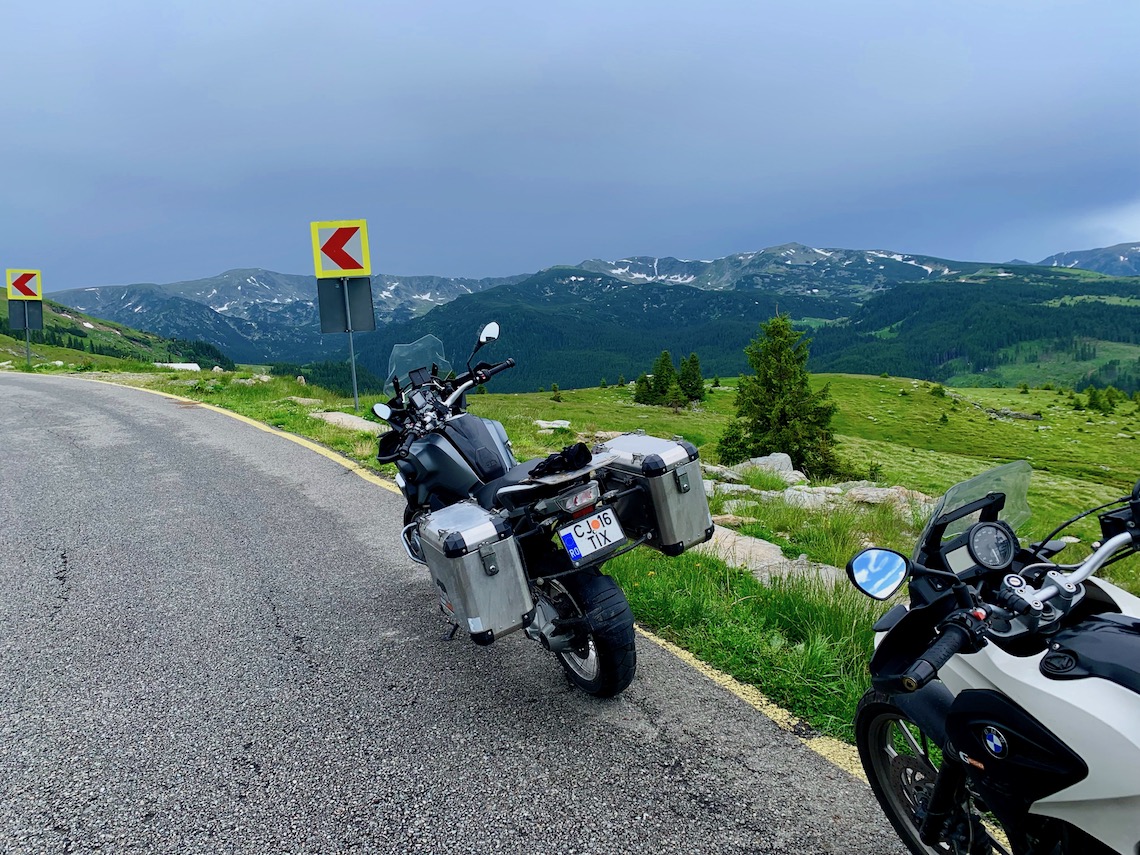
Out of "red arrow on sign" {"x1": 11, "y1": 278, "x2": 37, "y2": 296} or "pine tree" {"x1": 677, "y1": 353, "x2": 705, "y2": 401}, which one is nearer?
"red arrow on sign" {"x1": 11, "y1": 278, "x2": 37, "y2": 296}

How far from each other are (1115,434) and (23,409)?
4800 inches

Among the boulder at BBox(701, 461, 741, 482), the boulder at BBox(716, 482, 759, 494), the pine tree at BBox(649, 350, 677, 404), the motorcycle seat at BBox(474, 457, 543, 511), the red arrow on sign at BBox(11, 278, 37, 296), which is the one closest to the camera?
the motorcycle seat at BBox(474, 457, 543, 511)

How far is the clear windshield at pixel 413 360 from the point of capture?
508 centimetres

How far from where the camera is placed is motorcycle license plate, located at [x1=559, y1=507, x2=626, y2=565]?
3328mm

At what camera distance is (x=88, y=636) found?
14.0 feet

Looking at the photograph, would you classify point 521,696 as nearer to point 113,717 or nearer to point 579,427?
point 113,717

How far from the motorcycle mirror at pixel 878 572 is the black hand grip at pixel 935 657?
18 centimetres

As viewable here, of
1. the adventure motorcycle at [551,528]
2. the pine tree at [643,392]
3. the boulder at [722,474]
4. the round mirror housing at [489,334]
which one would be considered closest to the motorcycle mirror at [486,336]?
the round mirror housing at [489,334]

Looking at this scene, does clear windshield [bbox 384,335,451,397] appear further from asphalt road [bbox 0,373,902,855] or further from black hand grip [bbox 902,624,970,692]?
black hand grip [bbox 902,624,970,692]

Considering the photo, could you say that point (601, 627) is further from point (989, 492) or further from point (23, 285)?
point (23, 285)

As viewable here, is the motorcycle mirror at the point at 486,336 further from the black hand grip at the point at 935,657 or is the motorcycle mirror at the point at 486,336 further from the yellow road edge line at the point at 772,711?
the black hand grip at the point at 935,657

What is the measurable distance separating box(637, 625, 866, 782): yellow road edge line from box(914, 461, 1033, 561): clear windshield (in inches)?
52.9

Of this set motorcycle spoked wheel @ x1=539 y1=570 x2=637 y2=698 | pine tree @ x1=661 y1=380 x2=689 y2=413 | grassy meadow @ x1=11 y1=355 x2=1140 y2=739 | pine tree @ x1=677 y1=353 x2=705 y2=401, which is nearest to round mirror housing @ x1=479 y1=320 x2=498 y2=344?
motorcycle spoked wheel @ x1=539 y1=570 x2=637 y2=698

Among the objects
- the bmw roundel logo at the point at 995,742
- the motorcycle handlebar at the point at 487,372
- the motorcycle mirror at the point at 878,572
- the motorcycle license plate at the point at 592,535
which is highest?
the motorcycle handlebar at the point at 487,372
